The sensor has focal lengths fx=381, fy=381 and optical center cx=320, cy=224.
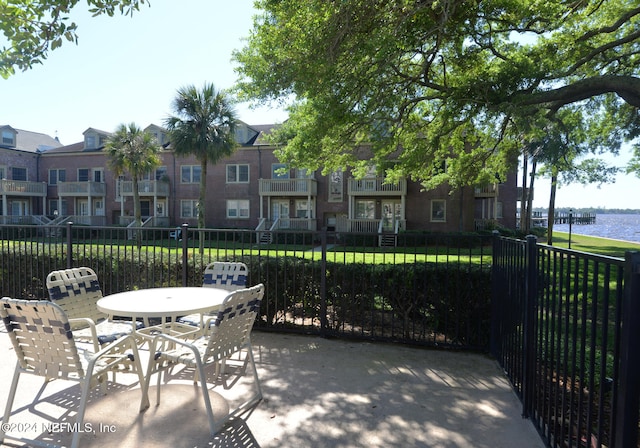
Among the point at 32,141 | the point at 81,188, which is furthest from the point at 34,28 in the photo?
the point at 32,141

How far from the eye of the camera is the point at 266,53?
6863 millimetres

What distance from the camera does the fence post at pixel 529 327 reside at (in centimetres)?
311

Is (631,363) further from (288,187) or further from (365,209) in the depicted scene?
(288,187)

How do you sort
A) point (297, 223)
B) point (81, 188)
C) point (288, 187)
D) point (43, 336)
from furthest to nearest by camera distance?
point (81, 188) → point (297, 223) → point (288, 187) → point (43, 336)

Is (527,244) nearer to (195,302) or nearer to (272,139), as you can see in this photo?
(195,302)

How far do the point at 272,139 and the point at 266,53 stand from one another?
385 centimetres

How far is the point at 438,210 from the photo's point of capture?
82.6 ft

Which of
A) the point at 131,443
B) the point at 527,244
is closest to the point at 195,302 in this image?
the point at 131,443

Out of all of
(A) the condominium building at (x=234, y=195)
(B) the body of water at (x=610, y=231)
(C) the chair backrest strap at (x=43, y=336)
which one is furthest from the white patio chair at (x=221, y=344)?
(B) the body of water at (x=610, y=231)

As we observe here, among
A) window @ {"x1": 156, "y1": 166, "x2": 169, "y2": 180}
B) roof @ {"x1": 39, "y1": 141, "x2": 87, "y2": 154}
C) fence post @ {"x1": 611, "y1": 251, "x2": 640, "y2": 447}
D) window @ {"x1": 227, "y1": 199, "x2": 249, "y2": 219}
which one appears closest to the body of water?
window @ {"x1": 227, "y1": 199, "x2": 249, "y2": 219}

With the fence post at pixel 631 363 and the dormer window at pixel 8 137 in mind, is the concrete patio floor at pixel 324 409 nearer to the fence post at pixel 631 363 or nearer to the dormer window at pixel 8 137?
the fence post at pixel 631 363

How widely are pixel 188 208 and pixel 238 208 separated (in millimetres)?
4249

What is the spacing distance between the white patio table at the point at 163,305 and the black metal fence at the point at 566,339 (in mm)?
2891

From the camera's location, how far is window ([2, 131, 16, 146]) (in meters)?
32.1
